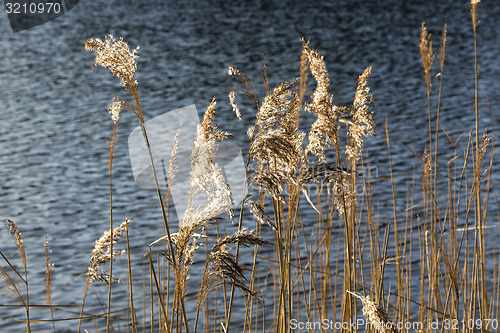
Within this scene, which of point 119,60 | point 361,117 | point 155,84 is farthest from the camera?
point 155,84

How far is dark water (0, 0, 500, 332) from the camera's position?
222 inches

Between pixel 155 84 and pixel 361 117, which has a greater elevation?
pixel 155 84

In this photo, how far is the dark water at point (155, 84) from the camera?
5641mm

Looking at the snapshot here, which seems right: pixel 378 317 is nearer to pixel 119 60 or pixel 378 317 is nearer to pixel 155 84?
pixel 119 60

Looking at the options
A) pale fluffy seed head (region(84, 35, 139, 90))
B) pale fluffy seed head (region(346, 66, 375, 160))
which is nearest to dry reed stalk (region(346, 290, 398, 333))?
pale fluffy seed head (region(346, 66, 375, 160))

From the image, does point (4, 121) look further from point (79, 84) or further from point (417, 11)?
point (417, 11)

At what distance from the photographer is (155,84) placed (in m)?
10.6

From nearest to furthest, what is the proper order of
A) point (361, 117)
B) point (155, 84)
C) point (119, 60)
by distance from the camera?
1. point (119, 60)
2. point (361, 117)
3. point (155, 84)

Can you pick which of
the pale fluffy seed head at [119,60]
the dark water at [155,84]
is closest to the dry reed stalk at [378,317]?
the pale fluffy seed head at [119,60]

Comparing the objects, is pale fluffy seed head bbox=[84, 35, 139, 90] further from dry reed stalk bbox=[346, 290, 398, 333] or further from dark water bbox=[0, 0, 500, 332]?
dark water bbox=[0, 0, 500, 332]

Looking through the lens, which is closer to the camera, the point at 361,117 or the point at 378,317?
the point at 378,317

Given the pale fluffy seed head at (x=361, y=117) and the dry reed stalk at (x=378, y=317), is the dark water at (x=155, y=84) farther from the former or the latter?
the dry reed stalk at (x=378, y=317)

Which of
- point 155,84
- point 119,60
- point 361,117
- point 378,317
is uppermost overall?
point 155,84

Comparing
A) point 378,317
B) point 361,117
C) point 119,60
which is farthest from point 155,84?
point 378,317
